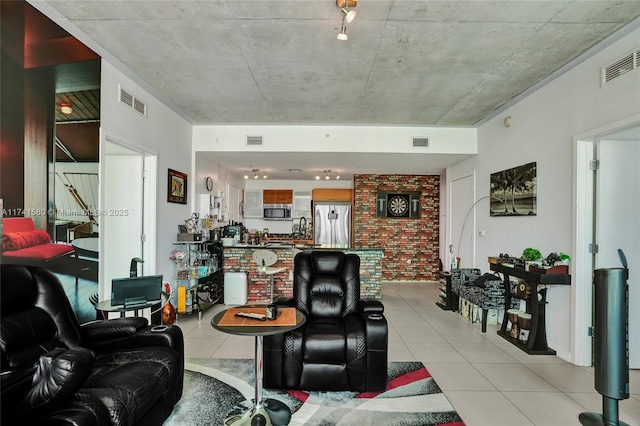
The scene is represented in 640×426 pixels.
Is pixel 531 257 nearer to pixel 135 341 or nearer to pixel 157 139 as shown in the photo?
pixel 135 341

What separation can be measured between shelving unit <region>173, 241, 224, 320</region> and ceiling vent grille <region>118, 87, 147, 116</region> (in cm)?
189

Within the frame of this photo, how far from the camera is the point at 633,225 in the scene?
319 cm

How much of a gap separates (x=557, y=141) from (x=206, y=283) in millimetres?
5155

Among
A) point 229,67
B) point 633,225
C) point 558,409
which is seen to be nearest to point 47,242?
point 229,67

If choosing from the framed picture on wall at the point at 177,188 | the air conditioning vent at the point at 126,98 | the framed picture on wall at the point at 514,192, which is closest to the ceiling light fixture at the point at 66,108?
the air conditioning vent at the point at 126,98

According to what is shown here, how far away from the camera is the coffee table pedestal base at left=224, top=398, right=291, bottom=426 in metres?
2.21

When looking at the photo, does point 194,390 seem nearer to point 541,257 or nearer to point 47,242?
point 47,242

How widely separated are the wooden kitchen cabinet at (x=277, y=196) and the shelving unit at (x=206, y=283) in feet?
12.1

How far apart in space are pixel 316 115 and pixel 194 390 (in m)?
3.88

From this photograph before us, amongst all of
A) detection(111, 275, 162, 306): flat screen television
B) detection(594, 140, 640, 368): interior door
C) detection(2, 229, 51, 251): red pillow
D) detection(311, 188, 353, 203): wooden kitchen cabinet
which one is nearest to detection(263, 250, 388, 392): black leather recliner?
detection(111, 275, 162, 306): flat screen television

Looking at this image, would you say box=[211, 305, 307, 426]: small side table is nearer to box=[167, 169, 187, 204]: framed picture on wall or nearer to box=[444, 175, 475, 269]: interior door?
box=[167, 169, 187, 204]: framed picture on wall

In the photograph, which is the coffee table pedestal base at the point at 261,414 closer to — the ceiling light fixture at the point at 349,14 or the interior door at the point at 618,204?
the ceiling light fixture at the point at 349,14

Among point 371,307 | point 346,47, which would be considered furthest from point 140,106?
point 371,307

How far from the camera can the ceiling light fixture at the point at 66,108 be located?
9.17ft
